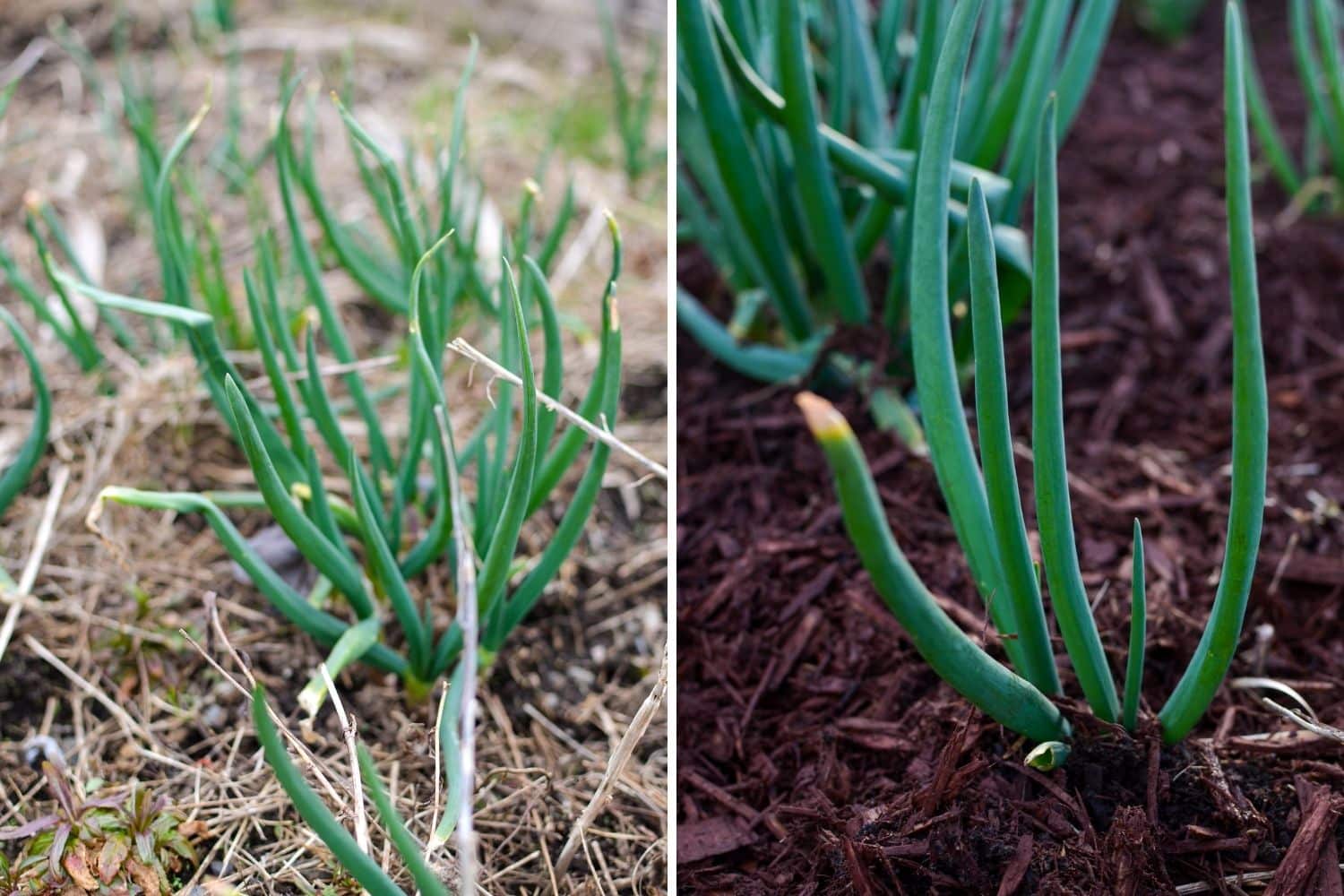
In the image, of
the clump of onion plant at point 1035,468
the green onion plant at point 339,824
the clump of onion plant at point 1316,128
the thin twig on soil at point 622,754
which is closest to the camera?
the green onion plant at point 339,824

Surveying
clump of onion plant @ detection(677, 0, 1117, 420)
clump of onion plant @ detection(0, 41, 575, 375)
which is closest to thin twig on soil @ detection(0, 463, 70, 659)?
clump of onion plant @ detection(0, 41, 575, 375)

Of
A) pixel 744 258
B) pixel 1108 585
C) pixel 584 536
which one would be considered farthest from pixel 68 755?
pixel 1108 585

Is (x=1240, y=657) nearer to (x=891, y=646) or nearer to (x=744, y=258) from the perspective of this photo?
(x=891, y=646)

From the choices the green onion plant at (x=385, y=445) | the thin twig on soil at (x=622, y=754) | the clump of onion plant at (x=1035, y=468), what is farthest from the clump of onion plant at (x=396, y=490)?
the clump of onion plant at (x=1035, y=468)

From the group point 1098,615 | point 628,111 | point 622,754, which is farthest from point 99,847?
point 628,111

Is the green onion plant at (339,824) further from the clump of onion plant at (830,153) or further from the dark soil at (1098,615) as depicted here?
the clump of onion plant at (830,153)

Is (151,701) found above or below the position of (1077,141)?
below
